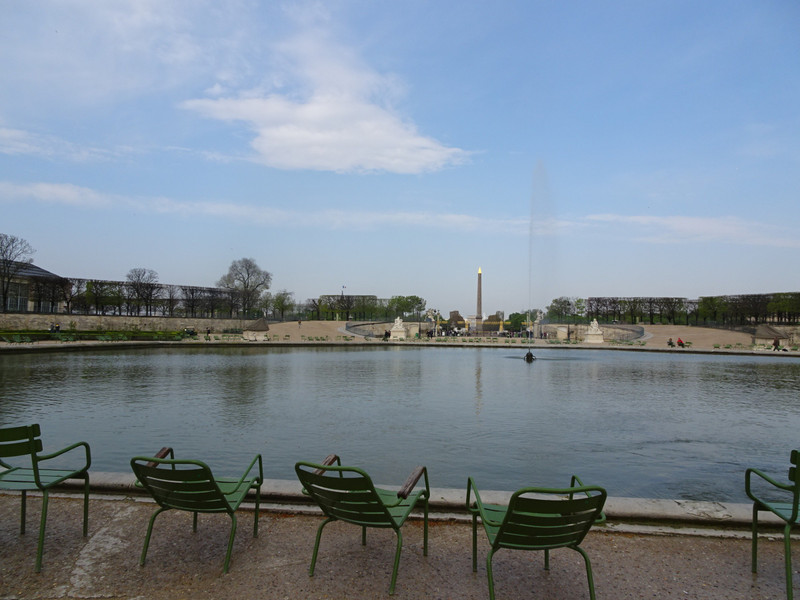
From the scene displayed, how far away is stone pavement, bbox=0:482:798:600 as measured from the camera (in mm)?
3580

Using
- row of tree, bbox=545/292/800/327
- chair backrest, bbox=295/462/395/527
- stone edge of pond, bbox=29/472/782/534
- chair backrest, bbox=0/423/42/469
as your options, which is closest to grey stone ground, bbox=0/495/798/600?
stone edge of pond, bbox=29/472/782/534

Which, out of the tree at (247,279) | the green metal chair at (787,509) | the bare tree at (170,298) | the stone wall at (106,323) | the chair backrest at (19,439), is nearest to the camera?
the green metal chair at (787,509)

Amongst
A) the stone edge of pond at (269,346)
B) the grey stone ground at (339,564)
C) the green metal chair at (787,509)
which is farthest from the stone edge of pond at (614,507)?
the stone edge of pond at (269,346)

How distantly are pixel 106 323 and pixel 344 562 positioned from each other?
6077cm

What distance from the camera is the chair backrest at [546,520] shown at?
3.23 metres

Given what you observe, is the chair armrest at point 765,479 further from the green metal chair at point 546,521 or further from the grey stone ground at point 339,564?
the green metal chair at point 546,521

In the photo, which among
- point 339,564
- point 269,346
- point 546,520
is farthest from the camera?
point 269,346

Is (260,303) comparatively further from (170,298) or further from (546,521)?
(546,521)

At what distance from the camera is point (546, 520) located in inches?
128

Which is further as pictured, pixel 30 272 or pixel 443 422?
pixel 30 272

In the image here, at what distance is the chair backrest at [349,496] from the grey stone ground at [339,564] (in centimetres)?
44

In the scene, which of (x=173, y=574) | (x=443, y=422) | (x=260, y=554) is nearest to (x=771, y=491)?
(x=443, y=422)

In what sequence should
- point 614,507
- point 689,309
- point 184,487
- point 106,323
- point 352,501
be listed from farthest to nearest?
point 689,309, point 106,323, point 614,507, point 184,487, point 352,501

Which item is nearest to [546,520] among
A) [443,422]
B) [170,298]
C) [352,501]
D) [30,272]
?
[352,501]
